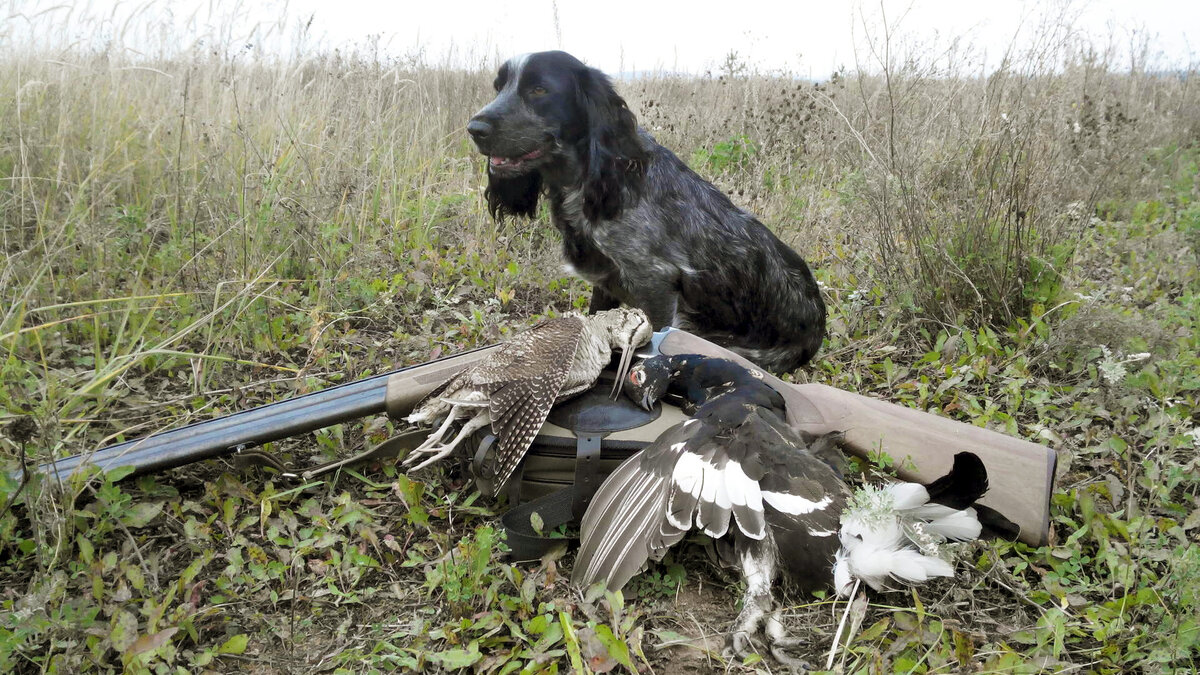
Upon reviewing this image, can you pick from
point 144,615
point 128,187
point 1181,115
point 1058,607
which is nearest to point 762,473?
point 1058,607

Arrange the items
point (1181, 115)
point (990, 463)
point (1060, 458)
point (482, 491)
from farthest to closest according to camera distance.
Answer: point (1181, 115) < point (1060, 458) < point (482, 491) < point (990, 463)

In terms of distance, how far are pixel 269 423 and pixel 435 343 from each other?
4.14 ft

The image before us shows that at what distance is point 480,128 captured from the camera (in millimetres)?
3502

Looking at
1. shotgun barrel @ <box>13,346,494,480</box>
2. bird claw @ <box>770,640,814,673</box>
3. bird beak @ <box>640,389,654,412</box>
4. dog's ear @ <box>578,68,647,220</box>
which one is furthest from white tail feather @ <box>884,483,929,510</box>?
dog's ear @ <box>578,68,647,220</box>

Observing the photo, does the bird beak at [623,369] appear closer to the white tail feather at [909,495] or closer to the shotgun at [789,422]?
the shotgun at [789,422]

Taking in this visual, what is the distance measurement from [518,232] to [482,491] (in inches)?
109

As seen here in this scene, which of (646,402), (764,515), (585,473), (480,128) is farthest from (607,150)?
(764,515)

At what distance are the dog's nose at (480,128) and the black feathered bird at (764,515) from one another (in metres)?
1.90

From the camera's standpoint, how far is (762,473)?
2.14m

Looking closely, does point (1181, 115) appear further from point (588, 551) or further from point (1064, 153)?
point (588, 551)

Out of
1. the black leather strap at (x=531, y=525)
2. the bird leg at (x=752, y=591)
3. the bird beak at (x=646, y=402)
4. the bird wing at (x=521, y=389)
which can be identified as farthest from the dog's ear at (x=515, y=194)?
the bird leg at (x=752, y=591)

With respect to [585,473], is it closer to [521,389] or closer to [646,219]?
[521,389]

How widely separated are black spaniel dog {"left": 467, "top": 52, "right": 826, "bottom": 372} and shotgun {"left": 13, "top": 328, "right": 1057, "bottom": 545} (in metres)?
0.85

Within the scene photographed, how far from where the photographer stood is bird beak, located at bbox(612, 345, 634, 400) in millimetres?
2607
